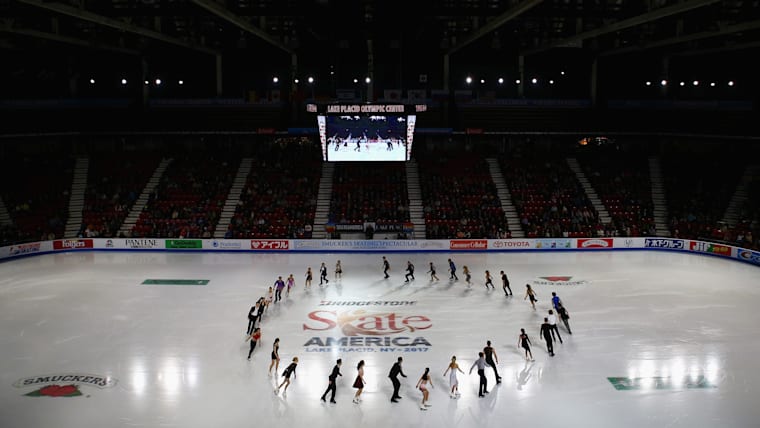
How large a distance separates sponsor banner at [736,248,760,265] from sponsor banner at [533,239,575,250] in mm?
9719

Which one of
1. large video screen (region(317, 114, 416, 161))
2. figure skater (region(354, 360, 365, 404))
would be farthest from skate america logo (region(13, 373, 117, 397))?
large video screen (region(317, 114, 416, 161))

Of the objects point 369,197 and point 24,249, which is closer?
point 24,249

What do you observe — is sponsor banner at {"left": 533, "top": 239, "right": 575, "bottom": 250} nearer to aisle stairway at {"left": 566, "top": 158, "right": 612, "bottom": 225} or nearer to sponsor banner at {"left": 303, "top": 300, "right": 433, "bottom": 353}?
aisle stairway at {"left": 566, "top": 158, "right": 612, "bottom": 225}

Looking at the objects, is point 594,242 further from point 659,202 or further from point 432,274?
point 432,274

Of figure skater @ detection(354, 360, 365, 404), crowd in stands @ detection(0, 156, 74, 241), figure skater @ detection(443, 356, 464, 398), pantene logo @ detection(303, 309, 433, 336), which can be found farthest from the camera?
crowd in stands @ detection(0, 156, 74, 241)

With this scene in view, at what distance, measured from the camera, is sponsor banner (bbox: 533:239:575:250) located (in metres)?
40.4

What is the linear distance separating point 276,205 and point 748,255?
103 feet

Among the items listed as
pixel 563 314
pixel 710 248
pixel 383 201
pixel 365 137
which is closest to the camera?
pixel 563 314

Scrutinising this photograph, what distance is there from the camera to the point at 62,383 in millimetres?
18422

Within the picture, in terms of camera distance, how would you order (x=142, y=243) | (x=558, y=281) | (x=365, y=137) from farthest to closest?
(x=142, y=243) → (x=365, y=137) → (x=558, y=281)

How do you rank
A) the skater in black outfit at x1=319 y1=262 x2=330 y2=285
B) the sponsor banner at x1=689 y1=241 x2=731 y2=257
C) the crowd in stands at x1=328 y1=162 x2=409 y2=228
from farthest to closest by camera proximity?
the crowd in stands at x1=328 y1=162 x2=409 y2=228 → the sponsor banner at x1=689 y1=241 x2=731 y2=257 → the skater in black outfit at x1=319 y1=262 x2=330 y2=285

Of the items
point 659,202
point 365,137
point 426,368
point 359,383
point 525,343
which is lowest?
point 359,383

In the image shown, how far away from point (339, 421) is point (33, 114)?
140ft

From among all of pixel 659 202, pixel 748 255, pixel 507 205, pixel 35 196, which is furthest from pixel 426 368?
pixel 35 196
